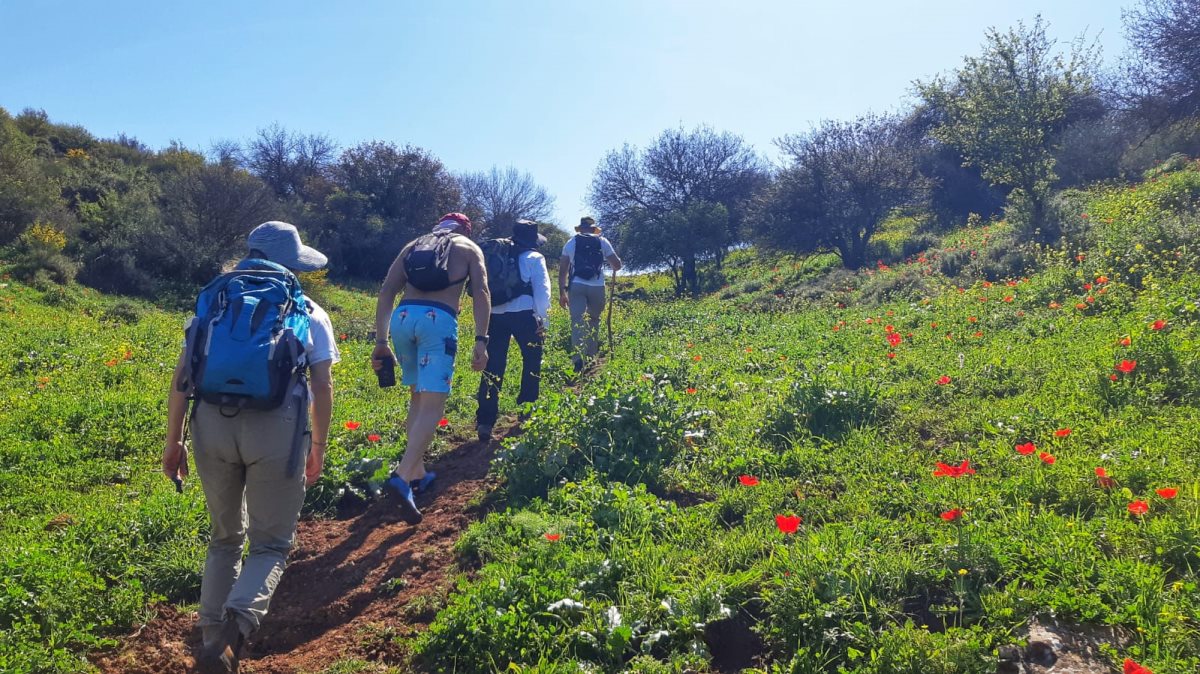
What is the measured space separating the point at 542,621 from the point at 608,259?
6.01 m

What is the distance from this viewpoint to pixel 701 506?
3889mm

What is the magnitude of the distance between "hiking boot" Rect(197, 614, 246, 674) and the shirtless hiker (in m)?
1.50

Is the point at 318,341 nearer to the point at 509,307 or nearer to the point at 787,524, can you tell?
the point at 787,524

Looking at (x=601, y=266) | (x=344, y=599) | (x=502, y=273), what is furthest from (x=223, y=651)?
(x=601, y=266)

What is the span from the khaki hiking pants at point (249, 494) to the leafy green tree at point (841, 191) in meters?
19.7

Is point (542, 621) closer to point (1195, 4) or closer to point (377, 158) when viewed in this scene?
point (1195, 4)

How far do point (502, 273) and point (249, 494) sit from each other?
10.9 ft

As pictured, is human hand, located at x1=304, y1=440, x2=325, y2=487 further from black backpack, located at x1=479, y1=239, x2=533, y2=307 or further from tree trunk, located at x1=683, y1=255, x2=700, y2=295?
tree trunk, located at x1=683, y1=255, x2=700, y2=295

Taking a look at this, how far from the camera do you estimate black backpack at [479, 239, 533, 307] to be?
19.5ft

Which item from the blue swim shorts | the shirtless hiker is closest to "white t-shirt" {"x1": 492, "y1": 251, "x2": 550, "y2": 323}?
the shirtless hiker

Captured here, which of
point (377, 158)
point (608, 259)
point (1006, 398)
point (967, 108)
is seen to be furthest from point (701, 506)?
point (377, 158)

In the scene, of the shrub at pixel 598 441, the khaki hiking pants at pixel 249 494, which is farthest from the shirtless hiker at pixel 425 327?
the khaki hiking pants at pixel 249 494

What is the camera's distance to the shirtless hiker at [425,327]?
4.40 m

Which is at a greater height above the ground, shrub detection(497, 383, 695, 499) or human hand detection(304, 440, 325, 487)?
human hand detection(304, 440, 325, 487)
